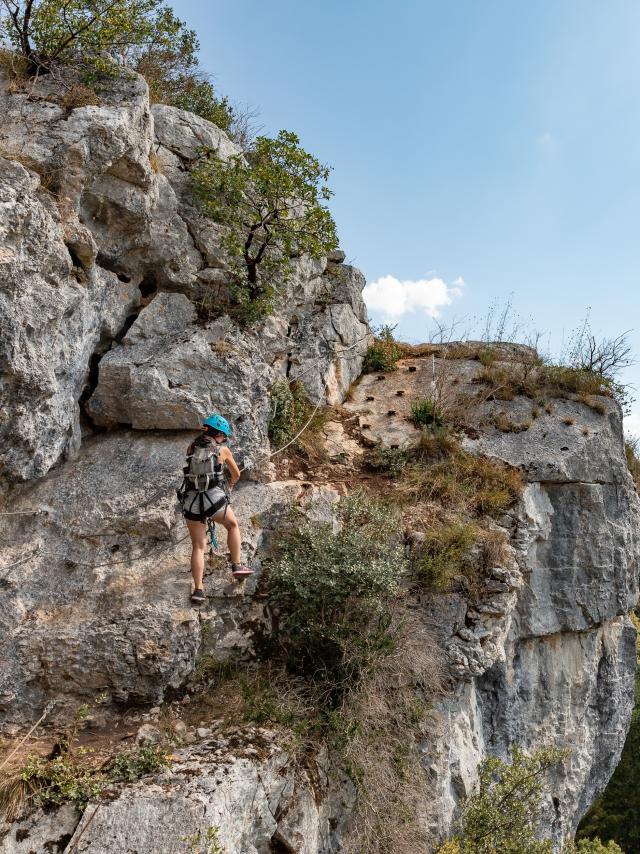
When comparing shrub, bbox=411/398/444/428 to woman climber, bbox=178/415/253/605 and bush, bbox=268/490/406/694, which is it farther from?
woman climber, bbox=178/415/253/605

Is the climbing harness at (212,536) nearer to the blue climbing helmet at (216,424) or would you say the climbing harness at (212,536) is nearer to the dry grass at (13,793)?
the blue climbing helmet at (216,424)

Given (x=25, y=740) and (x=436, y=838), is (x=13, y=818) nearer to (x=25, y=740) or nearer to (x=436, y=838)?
(x=25, y=740)

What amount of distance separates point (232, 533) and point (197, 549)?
441mm

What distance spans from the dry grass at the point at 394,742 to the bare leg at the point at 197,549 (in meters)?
2.05

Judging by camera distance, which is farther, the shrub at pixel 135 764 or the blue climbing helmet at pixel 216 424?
the blue climbing helmet at pixel 216 424

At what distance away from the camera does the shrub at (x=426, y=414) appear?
31.7 feet

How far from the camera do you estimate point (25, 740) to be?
532cm

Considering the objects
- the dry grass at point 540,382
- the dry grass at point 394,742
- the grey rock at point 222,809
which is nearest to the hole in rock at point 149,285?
the dry grass at point 394,742

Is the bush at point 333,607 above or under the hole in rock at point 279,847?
above

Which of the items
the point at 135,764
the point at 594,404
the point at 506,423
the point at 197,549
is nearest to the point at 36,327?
the point at 197,549

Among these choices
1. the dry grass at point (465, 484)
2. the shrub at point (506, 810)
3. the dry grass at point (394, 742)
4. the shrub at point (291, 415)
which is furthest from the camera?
the shrub at point (291, 415)

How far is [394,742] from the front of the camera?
21.0 feet

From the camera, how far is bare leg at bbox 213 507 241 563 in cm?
642

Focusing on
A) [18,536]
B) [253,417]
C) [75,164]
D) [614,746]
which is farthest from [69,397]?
[614,746]
